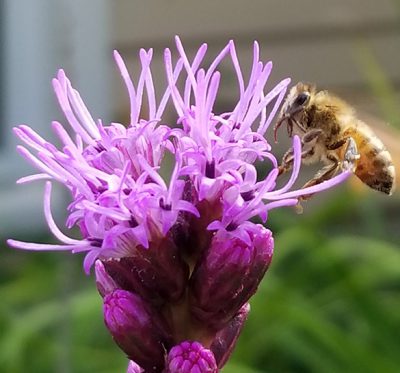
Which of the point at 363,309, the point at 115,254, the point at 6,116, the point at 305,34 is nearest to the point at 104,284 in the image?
the point at 115,254

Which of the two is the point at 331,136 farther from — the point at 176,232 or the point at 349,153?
the point at 176,232

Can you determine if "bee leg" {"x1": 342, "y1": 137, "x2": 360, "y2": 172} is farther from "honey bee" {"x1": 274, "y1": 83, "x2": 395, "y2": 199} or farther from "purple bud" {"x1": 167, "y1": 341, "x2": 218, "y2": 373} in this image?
"purple bud" {"x1": 167, "y1": 341, "x2": 218, "y2": 373}

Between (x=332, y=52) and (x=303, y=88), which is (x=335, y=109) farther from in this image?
(x=332, y=52)

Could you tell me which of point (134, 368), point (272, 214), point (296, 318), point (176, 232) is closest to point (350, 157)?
point (176, 232)

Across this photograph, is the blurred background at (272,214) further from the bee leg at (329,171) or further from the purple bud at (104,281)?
the purple bud at (104,281)

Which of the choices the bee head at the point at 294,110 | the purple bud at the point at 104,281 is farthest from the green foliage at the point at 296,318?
the purple bud at the point at 104,281

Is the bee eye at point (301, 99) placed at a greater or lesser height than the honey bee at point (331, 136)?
greater
